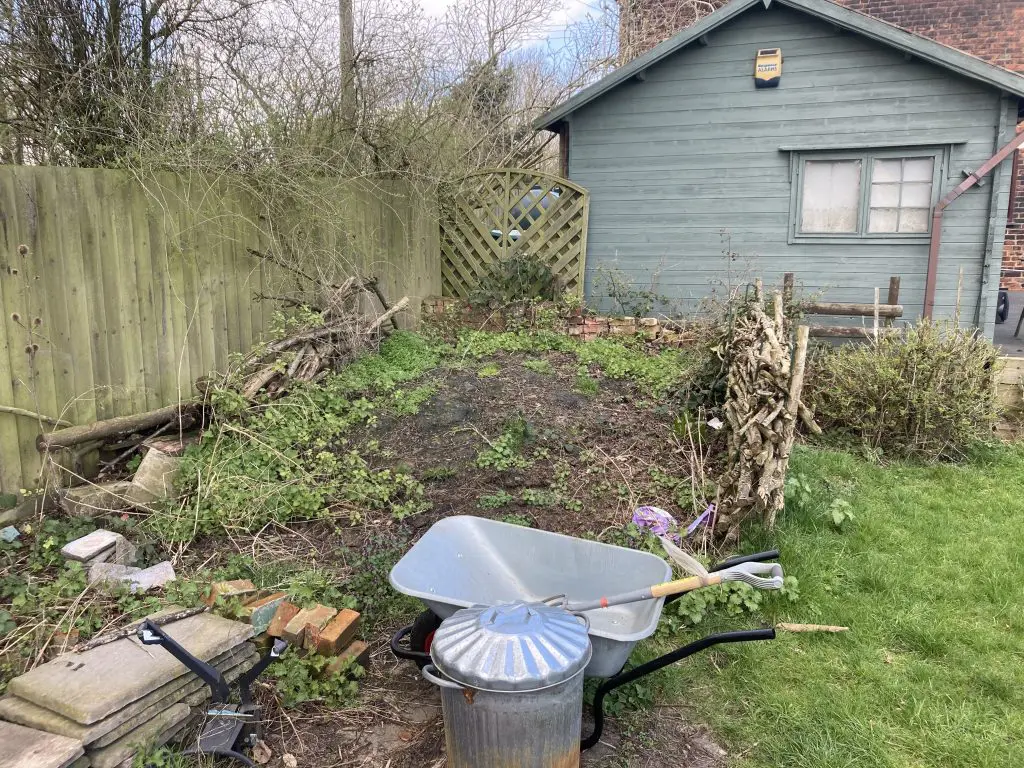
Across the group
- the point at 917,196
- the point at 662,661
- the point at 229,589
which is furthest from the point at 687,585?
the point at 917,196

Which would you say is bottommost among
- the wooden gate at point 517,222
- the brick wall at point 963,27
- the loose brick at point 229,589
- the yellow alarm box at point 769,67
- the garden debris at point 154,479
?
the loose brick at point 229,589

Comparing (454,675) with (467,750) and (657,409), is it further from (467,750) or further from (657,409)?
(657,409)

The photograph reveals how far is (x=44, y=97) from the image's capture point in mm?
4477

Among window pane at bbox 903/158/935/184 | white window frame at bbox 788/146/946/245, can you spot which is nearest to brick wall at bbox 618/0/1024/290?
white window frame at bbox 788/146/946/245

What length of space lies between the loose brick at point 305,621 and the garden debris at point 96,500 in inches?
62.8

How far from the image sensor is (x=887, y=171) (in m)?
7.89

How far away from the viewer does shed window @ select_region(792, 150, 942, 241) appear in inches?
307

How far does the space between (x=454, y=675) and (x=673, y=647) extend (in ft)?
4.85

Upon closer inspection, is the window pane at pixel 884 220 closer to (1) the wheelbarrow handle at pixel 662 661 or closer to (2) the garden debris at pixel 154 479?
(1) the wheelbarrow handle at pixel 662 661

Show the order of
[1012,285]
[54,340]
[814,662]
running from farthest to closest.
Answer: [1012,285]
[54,340]
[814,662]

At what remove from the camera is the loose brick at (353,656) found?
264 centimetres

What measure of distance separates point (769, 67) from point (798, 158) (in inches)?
43.5

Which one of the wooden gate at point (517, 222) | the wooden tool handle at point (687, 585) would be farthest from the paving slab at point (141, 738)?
the wooden gate at point (517, 222)

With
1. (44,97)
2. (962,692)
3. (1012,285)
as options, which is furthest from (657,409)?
(1012,285)
